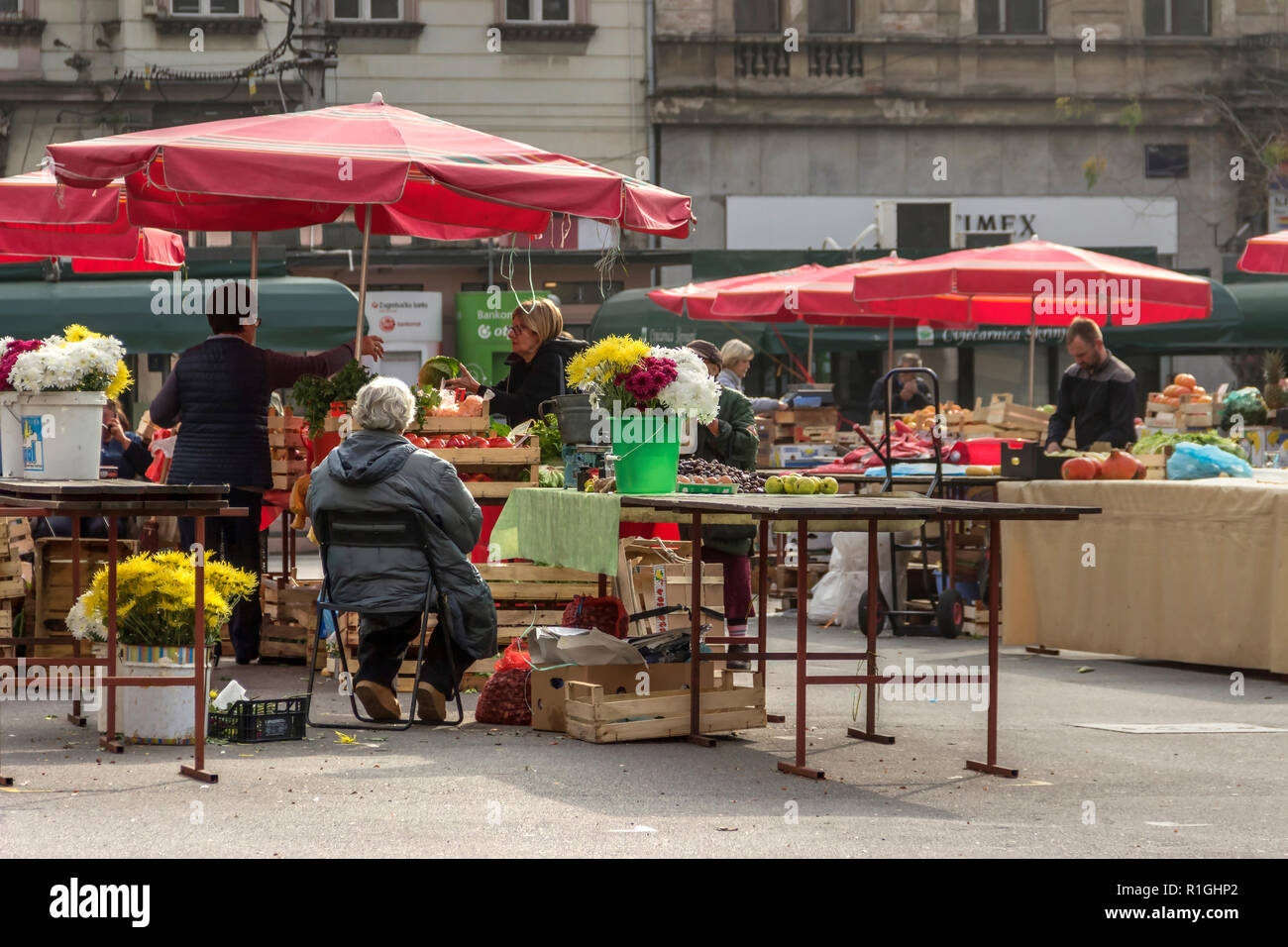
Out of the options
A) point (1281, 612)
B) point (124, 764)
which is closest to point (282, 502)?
point (124, 764)

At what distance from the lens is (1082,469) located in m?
12.1

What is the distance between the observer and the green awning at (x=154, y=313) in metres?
23.6

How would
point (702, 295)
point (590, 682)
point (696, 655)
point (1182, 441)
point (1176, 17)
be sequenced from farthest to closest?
point (1176, 17) → point (702, 295) → point (1182, 441) → point (590, 682) → point (696, 655)

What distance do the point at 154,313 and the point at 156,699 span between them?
52.8 feet

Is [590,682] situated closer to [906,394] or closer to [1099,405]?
[1099,405]

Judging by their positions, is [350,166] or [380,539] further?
[350,166]

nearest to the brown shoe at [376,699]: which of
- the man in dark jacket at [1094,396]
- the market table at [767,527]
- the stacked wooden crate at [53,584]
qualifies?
the market table at [767,527]

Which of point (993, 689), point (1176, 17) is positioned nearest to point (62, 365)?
point (993, 689)

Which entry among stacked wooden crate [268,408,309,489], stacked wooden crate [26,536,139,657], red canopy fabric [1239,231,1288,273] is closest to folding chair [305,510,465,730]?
stacked wooden crate [26,536,139,657]

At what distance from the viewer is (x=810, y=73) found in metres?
30.0

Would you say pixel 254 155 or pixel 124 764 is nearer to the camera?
pixel 124 764

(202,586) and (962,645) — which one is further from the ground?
(202,586)

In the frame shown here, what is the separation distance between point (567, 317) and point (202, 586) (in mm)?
21579
